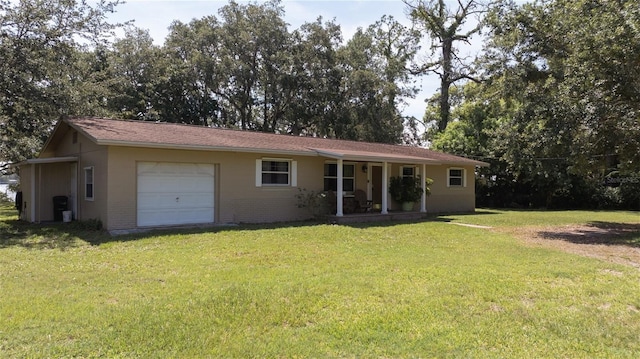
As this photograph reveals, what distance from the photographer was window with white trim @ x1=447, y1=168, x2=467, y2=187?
20.6 meters

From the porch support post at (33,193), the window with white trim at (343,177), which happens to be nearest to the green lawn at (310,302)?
the porch support post at (33,193)

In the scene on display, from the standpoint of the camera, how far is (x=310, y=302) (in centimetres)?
528

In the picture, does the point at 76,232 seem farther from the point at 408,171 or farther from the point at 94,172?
the point at 408,171

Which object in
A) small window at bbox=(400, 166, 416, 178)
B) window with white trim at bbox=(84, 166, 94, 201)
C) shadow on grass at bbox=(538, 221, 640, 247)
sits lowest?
shadow on grass at bbox=(538, 221, 640, 247)

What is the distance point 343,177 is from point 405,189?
102 inches

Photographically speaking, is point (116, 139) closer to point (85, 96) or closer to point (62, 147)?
point (62, 147)

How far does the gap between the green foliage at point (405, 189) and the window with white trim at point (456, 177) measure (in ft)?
12.9

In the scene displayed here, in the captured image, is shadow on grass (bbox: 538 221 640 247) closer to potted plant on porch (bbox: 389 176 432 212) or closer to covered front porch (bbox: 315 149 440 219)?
potted plant on porch (bbox: 389 176 432 212)

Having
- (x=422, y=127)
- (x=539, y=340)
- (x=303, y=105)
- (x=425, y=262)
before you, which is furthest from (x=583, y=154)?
(x=422, y=127)

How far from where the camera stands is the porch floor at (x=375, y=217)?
47.0 ft

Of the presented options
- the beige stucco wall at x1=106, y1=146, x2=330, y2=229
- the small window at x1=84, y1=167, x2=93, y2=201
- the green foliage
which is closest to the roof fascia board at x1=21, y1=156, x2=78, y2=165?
the small window at x1=84, y1=167, x2=93, y2=201

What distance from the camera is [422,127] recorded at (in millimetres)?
40656

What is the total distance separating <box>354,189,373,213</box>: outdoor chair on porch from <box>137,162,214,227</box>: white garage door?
5.77m

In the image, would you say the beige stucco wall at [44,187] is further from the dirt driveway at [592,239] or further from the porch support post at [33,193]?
the dirt driveway at [592,239]
